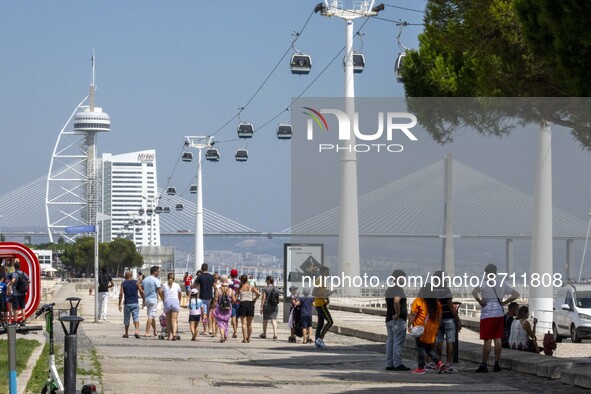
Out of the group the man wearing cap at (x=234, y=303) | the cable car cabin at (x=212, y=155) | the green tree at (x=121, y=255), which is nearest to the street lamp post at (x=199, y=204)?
the cable car cabin at (x=212, y=155)

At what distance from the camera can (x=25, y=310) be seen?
2134 centimetres

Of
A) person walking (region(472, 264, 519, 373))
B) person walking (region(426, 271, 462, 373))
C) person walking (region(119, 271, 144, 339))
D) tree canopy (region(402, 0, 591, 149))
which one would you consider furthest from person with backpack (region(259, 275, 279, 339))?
person walking (region(472, 264, 519, 373))

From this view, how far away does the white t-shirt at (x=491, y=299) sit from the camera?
19.3 metres

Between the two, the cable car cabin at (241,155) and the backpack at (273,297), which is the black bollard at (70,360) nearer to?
the backpack at (273,297)

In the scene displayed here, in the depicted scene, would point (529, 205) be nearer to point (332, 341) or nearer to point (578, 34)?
point (332, 341)

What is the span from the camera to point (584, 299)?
1305 inches

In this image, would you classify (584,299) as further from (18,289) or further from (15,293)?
(15,293)

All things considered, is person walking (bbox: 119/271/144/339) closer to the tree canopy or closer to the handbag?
the tree canopy

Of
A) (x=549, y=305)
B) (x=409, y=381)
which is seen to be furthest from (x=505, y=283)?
(x=549, y=305)

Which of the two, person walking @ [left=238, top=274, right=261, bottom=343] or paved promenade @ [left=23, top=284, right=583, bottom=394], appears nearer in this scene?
paved promenade @ [left=23, top=284, right=583, bottom=394]

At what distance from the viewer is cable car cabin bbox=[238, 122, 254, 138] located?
2025 inches

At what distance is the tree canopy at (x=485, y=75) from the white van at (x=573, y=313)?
35.3ft

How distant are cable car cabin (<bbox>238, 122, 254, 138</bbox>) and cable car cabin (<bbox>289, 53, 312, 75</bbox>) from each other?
15.1m

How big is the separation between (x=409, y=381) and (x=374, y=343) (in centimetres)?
1013
